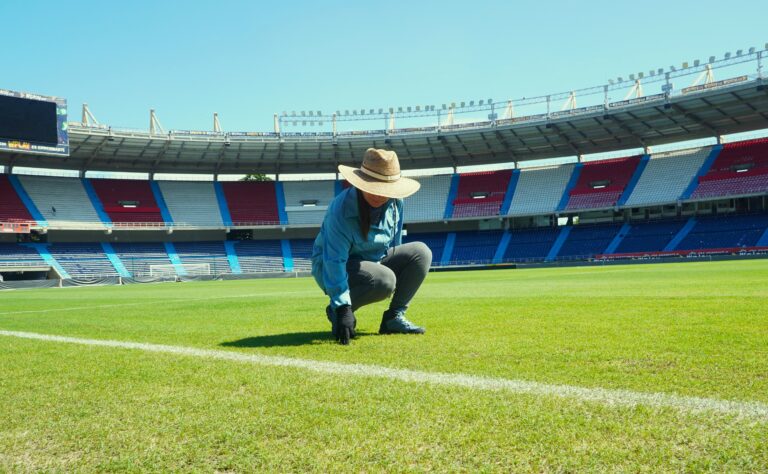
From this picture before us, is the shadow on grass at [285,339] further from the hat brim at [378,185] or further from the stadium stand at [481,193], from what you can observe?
the stadium stand at [481,193]

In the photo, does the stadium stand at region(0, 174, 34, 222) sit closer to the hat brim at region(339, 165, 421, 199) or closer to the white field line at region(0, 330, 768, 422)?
the white field line at region(0, 330, 768, 422)

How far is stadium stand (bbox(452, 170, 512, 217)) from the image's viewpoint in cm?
4962

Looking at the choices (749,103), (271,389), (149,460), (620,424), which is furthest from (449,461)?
(749,103)

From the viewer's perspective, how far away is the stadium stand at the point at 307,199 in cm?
5156

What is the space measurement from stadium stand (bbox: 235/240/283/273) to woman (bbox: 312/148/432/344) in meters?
42.6

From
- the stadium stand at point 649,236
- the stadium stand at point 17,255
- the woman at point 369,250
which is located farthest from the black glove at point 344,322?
the stadium stand at point 17,255

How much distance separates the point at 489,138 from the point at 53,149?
33166 mm

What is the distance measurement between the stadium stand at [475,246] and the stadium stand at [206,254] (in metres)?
19.6

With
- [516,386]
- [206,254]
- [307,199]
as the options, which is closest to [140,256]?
[206,254]

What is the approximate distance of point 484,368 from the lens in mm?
3180

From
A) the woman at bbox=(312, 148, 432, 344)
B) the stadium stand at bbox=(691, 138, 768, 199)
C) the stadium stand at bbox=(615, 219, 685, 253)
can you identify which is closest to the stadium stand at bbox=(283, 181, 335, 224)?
the stadium stand at bbox=(615, 219, 685, 253)

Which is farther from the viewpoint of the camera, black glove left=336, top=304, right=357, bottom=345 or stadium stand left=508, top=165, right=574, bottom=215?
stadium stand left=508, top=165, right=574, bottom=215

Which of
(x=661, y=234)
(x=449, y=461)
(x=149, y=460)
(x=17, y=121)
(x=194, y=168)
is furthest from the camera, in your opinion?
(x=194, y=168)

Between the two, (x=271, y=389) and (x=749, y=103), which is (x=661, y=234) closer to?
(x=749, y=103)
